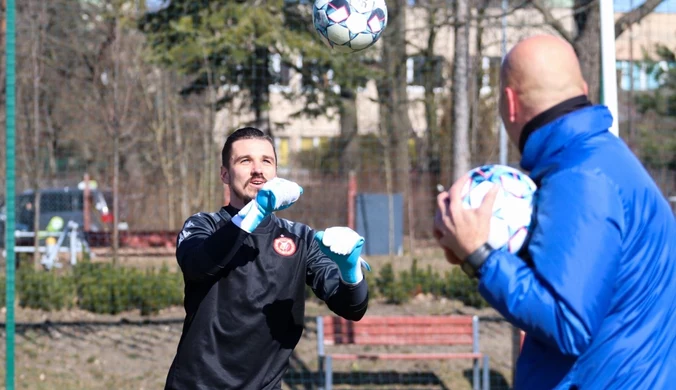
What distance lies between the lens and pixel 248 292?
3.09 metres

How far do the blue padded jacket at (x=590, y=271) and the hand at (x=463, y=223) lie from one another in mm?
59

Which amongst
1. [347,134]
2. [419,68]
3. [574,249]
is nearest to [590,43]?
[419,68]

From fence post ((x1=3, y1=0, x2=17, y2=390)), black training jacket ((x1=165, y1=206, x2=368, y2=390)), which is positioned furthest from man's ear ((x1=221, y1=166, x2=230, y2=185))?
fence post ((x1=3, y1=0, x2=17, y2=390))

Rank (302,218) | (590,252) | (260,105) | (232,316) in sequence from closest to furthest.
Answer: (590,252) < (232,316) < (260,105) < (302,218)

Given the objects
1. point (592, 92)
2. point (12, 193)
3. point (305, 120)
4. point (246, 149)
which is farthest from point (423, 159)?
point (246, 149)

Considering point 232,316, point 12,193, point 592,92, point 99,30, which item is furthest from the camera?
point 99,30

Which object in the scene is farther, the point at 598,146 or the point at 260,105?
the point at 260,105

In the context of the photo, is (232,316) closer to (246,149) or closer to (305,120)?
(246,149)

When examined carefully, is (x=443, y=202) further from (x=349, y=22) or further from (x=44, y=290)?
(x=44, y=290)

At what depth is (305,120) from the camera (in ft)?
27.2

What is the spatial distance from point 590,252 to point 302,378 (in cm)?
617

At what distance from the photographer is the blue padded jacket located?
5.65 ft

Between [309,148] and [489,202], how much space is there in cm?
661

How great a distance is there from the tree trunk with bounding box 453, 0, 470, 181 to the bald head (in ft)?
19.9
